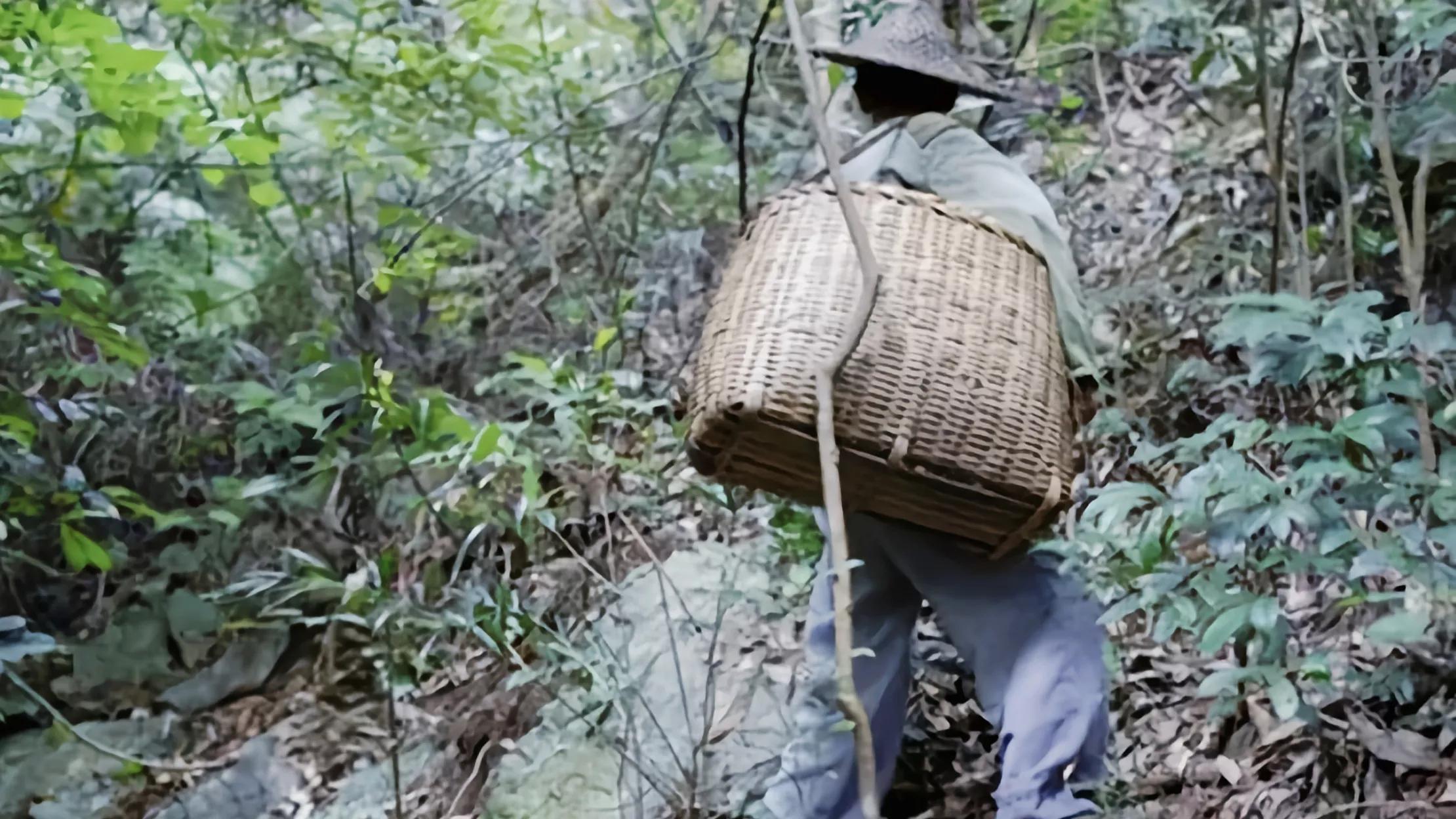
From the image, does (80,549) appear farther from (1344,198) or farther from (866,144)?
(1344,198)

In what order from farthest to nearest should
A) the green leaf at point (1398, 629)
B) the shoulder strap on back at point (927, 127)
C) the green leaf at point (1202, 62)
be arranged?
the green leaf at point (1202, 62) < the shoulder strap on back at point (927, 127) < the green leaf at point (1398, 629)

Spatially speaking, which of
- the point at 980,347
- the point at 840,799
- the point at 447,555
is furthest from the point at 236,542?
the point at 980,347

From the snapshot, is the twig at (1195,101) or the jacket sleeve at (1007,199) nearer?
the jacket sleeve at (1007,199)

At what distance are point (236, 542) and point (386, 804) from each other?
2.93 ft

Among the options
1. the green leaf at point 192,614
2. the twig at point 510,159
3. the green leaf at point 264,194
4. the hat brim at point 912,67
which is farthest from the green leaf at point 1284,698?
the green leaf at point 192,614

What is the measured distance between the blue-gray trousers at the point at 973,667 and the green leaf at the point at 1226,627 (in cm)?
33

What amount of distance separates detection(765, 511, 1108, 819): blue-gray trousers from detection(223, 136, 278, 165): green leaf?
114 centimetres

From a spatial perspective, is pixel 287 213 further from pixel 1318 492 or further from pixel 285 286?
pixel 1318 492

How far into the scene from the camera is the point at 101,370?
268cm

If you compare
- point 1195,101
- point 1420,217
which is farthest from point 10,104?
point 1195,101

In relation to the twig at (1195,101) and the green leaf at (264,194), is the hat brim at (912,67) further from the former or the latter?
the twig at (1195,101)

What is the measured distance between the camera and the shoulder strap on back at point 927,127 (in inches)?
73.2

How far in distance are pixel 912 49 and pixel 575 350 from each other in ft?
4.57

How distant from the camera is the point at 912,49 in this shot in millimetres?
1799
